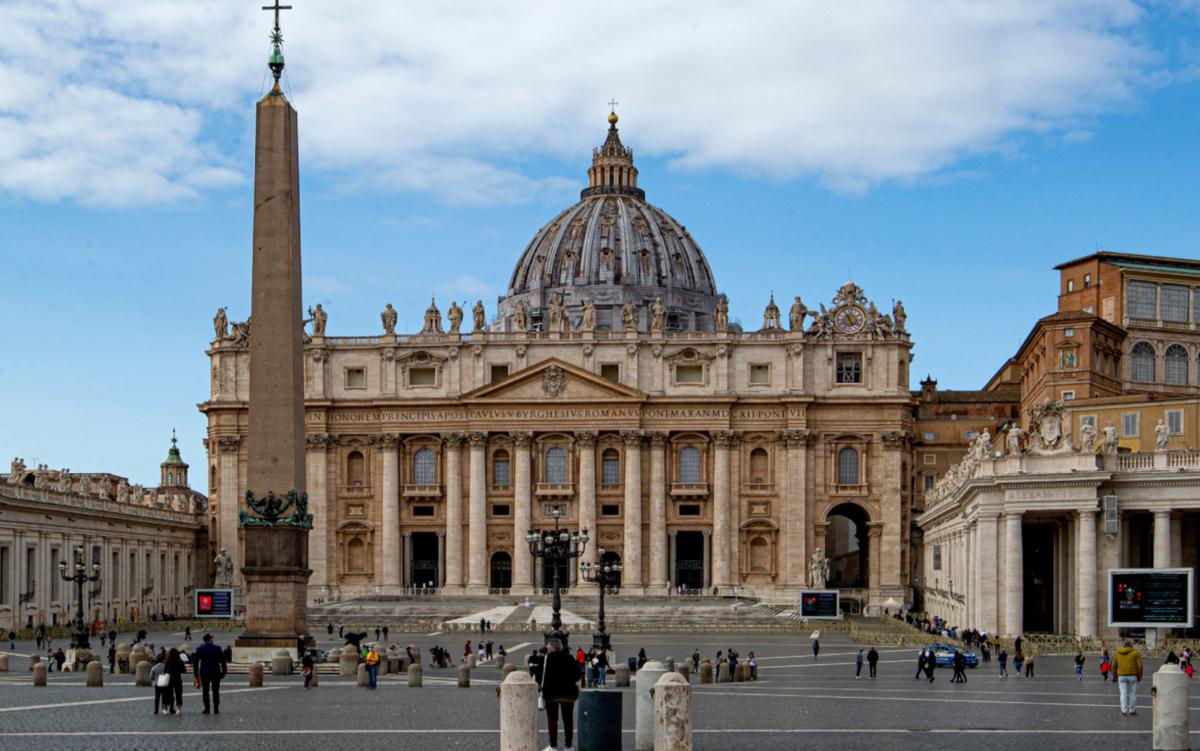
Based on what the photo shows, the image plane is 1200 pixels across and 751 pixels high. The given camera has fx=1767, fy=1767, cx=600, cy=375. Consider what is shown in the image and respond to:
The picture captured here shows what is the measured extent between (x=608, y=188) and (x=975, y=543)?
260 ft

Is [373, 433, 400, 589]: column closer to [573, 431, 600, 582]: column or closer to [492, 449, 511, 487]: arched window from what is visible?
[492, 449, 511, 487]: arched window

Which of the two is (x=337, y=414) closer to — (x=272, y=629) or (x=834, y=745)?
(x=272, y=629)

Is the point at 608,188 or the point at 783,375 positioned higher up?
the point at 608,188

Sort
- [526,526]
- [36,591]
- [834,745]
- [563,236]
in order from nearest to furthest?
[834,745] < [36,591] < [526,526] < [563,236]

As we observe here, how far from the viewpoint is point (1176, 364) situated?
78688 millimetres

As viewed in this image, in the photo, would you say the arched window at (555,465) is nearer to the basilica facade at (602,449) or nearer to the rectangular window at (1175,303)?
the basilica facade at (602,449)

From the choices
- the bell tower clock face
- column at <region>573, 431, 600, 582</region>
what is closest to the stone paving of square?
column at <region>573, 431, 600, 582</region>

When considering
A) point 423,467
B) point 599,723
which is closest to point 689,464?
point 423,467

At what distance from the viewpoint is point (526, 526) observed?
303 ft

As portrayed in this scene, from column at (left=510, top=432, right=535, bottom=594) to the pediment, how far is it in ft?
7.25

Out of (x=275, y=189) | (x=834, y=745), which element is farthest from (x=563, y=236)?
(x=834, y=745)

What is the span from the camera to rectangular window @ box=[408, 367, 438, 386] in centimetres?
9456

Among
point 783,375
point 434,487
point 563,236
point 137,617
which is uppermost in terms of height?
point 563,236

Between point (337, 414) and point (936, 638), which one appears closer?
point (936, 638)
